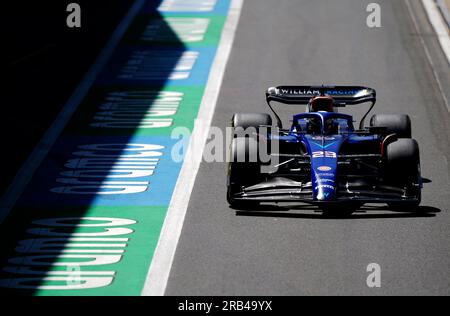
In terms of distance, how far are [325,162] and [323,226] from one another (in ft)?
3.00

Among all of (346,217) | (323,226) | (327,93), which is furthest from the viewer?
(327,93)

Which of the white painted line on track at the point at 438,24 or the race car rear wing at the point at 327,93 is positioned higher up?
the white painted line on track at the point at 438,24

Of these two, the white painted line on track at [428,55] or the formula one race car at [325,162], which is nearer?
the formula one race car at [325,162]

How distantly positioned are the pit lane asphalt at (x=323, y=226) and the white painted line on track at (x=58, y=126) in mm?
2810

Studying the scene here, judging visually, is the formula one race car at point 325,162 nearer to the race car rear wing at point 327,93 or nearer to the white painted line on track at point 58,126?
the race car rear wing at point 327,93

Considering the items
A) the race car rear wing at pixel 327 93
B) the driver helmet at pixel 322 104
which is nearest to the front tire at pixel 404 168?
the driver helmet at pixel 322 104

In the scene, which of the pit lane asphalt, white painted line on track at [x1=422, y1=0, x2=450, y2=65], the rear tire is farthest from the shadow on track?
white painted line on track at [x1=422, y1=0, x2=450, y2=65]

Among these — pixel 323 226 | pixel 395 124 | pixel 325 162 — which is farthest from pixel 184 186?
pixel 395 124

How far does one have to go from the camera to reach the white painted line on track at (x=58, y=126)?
1741cm

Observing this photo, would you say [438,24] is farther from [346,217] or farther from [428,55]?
[346,217]

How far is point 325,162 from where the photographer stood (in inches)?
615
